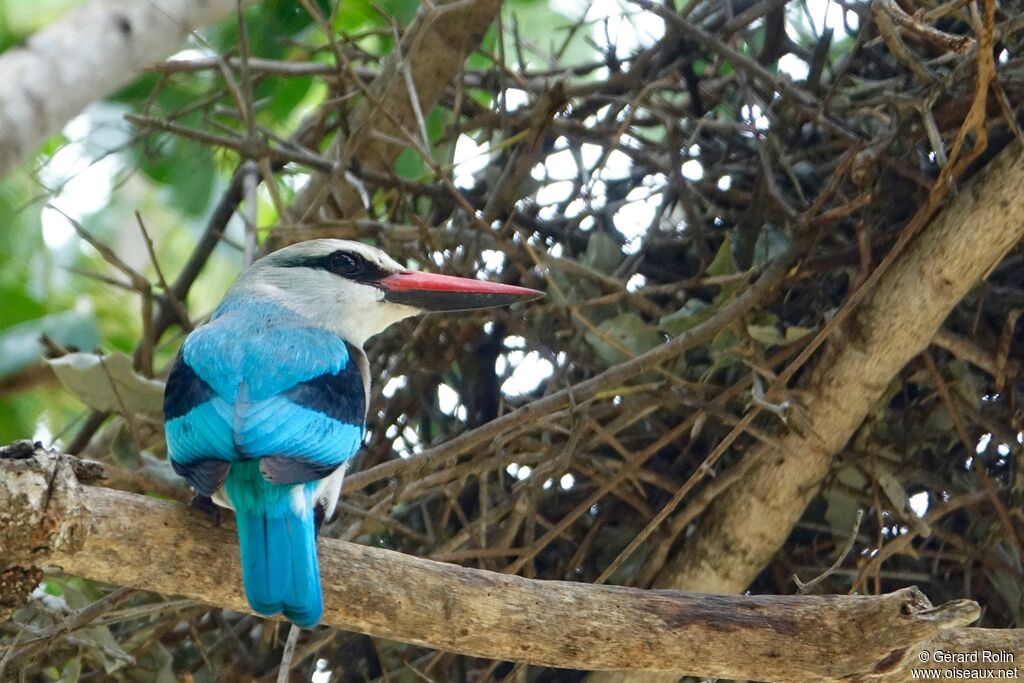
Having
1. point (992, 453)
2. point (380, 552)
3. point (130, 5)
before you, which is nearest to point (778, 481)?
point (992, 453)

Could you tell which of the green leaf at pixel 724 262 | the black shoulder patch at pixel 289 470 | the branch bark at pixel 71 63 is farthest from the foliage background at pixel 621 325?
the branch bark at pixel 71 63

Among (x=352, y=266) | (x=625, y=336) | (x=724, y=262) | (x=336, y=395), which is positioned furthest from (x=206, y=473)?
(x=724, y=262)

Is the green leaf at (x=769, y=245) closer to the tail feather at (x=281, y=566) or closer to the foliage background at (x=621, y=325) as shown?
the foliage background at (x=621, y=325)

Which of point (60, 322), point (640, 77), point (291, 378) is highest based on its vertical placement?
point (640, 77)

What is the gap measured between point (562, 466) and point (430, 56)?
1.10m

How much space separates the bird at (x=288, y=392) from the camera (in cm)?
187

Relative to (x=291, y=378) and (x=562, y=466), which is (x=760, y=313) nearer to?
(x=562, y=466)

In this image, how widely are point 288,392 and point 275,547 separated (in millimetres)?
376

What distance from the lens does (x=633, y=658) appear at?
1.93 meters

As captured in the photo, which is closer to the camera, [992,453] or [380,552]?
[380,552]

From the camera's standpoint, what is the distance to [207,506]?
1.99 m

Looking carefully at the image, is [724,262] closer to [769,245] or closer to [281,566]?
[769,245]

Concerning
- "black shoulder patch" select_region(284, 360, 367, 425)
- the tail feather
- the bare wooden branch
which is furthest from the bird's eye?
the tail feather

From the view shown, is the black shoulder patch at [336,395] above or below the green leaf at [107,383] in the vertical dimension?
below
